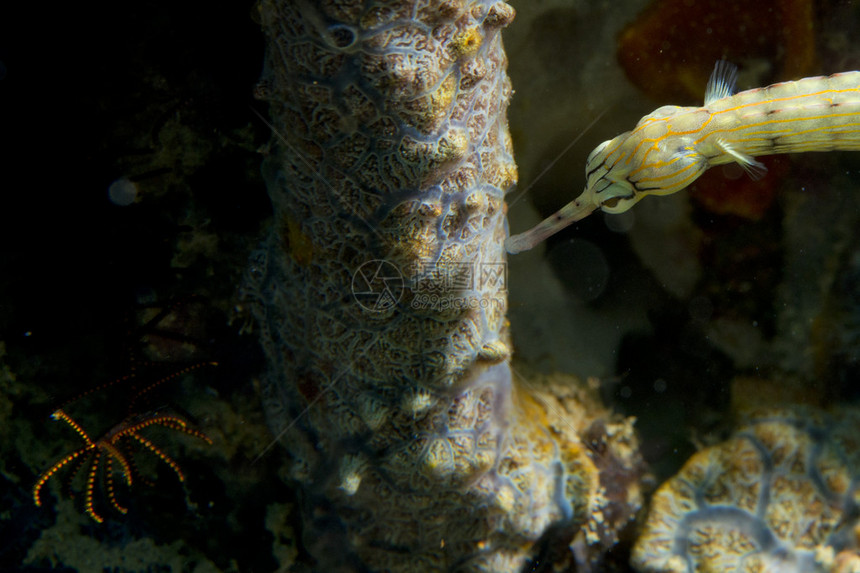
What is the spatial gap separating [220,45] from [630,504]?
426cm

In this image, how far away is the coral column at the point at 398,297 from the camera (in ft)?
6.91

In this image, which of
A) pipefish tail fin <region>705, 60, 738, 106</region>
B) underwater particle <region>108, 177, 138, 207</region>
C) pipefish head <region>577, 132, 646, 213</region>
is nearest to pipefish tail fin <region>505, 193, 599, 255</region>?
pipefish head <region>577, 132, 646, 213</region>

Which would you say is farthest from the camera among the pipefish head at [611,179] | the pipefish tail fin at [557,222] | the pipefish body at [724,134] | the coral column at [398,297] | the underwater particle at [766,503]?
the underwater particle at [766,503]

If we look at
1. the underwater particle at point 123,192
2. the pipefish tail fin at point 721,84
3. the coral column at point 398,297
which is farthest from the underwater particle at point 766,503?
the underwater particle at point 123,192

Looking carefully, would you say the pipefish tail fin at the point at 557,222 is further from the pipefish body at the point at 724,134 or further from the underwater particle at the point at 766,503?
the underwater particle at the point at 766,503

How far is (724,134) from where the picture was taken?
2377 millimetres

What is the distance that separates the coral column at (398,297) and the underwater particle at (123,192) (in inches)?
32.2

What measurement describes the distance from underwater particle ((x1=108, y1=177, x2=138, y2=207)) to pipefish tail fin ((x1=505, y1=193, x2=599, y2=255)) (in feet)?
7.48

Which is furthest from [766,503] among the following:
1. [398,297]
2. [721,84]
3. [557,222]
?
[398,297]

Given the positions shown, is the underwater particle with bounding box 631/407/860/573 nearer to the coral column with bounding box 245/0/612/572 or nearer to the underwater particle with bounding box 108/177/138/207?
the coral column with bounding box 245/0/612/572

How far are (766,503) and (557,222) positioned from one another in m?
2.69

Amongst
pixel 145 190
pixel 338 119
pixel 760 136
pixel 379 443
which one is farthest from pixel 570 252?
pixel 145 190

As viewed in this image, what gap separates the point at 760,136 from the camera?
236 centimetres

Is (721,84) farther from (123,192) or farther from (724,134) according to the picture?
(123,192)
